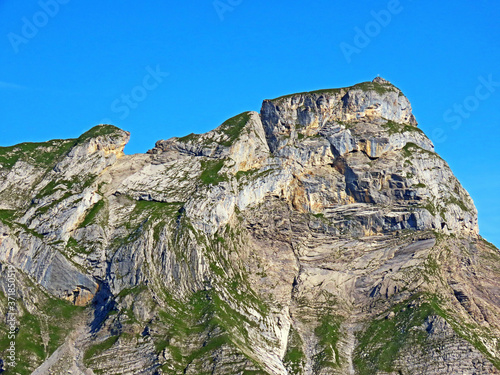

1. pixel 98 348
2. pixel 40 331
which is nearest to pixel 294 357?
pixel 98 348

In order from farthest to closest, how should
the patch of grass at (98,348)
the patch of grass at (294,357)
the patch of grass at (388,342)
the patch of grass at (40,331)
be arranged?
1. the patch of grass at (388,342)
2. the patch of grass at (294,357)
3. the patch of grass at (98,348)
4. the patch of grass at (40,331)

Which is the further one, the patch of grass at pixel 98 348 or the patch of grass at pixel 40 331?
the patch of grass at pixel 98 348

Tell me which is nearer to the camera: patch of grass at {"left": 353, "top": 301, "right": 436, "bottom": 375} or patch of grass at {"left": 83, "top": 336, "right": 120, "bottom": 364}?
patch of grass at {"left": 83, "top": 336, "right": 120, "bottom": 364}

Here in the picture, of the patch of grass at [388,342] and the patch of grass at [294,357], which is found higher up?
the patch of grass at [388,342]

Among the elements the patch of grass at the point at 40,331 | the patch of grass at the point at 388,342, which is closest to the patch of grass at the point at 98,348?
the patch of grass at the point at 40,331

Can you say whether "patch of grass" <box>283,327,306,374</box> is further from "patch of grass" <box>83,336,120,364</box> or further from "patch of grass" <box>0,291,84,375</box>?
"patch of grass" <box>0,291,84,375</box>

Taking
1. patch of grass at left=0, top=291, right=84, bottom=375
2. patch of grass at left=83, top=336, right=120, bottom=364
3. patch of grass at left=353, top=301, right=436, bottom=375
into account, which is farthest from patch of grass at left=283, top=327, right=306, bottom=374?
patch of grass at left=0, top=291, right=84, bottom=375

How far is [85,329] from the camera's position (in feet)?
628

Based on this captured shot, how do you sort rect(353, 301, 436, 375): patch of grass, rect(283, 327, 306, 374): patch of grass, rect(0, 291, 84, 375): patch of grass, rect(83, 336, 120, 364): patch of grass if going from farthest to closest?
1. rect(353, 301, 436, 375): patch of grass
2. rect(283, 327, 306, 374): patch of grass
3. rect(83, 336, 120, 364): patch of grass
4. rect(0, 291, 84, 375): patch of grass

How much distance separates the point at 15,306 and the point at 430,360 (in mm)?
81036

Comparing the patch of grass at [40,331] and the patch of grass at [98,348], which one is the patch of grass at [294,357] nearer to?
the patch of grass at [98,348]

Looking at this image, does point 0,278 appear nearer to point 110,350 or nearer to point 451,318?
point 110,350

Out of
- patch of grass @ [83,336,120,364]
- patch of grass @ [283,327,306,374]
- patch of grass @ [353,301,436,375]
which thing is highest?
patch of grass @ [353,301,436,375]

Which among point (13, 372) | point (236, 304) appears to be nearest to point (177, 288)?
point (236, 304)
